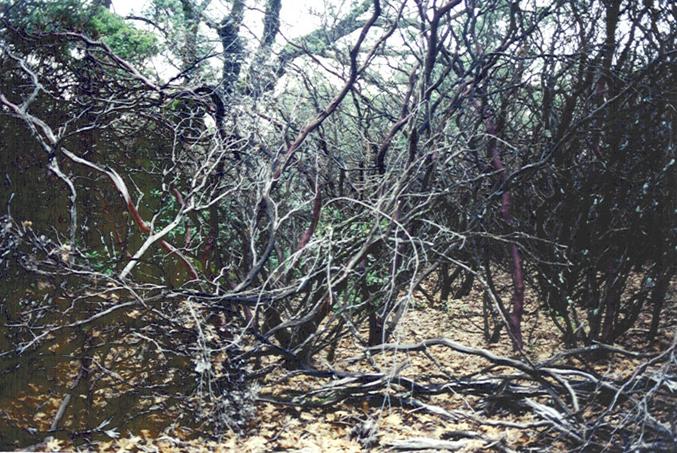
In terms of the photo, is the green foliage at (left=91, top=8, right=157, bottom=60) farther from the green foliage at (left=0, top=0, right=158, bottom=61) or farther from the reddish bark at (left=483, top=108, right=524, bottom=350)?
the reddish bark at (left=483, top=108, right=524, bottom=350)

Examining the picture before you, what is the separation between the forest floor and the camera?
1911 mm

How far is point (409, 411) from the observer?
6.50 ft

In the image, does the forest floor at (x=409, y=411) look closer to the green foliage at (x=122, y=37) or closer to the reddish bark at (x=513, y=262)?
the reddish bark at (x=513, y=262)

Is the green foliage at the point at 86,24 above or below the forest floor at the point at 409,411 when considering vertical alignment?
above

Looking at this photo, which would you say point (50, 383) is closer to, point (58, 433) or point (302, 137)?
point (58, 433)

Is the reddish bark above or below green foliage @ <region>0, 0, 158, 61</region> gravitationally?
below

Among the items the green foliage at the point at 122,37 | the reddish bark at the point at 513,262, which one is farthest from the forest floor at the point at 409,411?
the green foliage at the point at 122,37

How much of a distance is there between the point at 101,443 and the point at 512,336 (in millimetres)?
1306

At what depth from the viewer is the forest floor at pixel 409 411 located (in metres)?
1.91

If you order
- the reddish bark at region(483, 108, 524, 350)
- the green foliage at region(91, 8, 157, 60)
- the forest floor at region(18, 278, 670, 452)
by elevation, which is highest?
the green foliage at region(91, 8, 157, 60)

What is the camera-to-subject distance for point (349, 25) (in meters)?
2.20

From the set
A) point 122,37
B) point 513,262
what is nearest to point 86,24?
point 122,37

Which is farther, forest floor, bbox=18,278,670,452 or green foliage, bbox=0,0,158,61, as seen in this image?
green foliage, bbox=0,0,158,61

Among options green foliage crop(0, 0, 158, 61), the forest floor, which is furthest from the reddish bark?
green foliage crop(0, 0, 158, 61)
